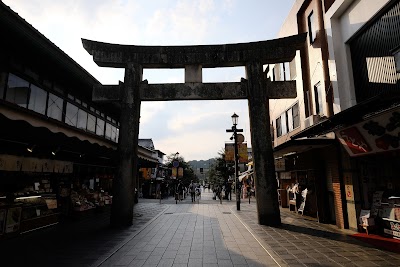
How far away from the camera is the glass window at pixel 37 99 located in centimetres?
1061

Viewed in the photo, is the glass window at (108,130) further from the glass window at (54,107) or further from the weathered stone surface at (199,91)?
the weathered stone surface at (199,91)

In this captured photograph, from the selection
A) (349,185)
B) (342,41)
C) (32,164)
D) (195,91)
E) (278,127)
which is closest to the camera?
(32,164)

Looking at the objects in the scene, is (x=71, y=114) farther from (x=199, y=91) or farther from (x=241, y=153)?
(x=241, y=153)

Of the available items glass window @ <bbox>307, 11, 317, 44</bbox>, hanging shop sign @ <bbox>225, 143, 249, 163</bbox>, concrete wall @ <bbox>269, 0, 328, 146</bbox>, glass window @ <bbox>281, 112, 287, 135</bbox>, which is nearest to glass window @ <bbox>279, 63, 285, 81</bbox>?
concrete wall @ <bbox>269, 0, 328, 146</bbox>

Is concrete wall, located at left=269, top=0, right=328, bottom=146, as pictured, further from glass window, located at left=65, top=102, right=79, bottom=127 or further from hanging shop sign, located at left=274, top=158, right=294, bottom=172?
glass window, located at left=65, top=102, right=79, bottom=127

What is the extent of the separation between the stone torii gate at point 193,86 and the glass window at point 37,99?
223cm

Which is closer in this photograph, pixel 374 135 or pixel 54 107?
pixel 374 135

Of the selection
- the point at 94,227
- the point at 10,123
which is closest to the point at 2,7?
the point at 10,123

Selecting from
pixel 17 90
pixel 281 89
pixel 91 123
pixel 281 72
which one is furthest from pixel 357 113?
pixel 91 123

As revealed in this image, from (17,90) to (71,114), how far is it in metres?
4.20

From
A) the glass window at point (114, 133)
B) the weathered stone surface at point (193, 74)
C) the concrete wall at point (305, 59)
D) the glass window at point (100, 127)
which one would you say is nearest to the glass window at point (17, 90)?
the weathered stone surface at point (193, 74)

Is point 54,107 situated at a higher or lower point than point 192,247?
higher

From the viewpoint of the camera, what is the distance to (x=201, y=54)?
13.1 m

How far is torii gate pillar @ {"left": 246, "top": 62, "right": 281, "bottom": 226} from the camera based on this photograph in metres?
11.7
